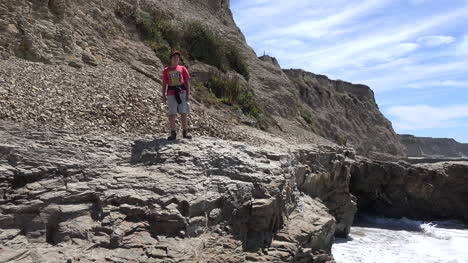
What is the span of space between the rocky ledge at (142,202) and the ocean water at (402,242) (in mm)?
5445

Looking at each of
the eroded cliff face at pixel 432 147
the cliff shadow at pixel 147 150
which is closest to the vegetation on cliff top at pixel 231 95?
the cliff shadow at pixel 147 150

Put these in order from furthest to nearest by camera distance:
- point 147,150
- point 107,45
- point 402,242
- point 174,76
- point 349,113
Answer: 1. point 349,113
2. point 402,242
3. point 107,45
4. point 174,76
5. point 147,150

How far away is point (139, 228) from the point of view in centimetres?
558

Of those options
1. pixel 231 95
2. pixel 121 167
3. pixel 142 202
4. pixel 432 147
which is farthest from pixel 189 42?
pixel 432 147

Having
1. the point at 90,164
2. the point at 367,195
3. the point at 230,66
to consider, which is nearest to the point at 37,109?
the point at 90,164

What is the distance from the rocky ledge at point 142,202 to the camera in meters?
5.11

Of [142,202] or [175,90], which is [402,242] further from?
[142,202]

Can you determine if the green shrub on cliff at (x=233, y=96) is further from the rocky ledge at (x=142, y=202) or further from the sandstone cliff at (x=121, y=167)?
the rocky ledge at (x=142, y=202)

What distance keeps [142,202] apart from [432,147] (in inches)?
3611

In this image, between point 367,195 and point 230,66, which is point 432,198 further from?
point 230,66

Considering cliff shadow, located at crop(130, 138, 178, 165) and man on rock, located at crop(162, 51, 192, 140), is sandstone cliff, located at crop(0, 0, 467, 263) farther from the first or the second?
man on rock, located at crop(162, 51, 192, 140)

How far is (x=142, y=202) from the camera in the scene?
5797 mm

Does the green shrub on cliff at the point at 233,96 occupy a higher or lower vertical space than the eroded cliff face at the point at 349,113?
lower

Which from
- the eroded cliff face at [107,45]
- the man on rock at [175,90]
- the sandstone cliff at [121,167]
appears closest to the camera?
the sandstone cliff at [121,167]
